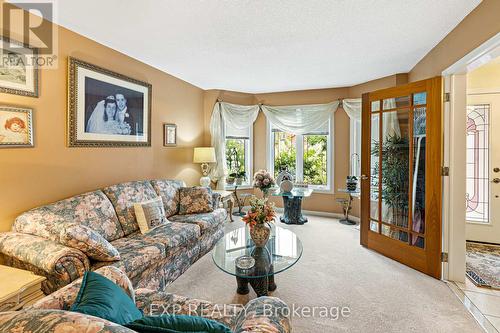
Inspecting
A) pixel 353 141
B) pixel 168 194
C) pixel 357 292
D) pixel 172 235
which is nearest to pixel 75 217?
pixel 172 235

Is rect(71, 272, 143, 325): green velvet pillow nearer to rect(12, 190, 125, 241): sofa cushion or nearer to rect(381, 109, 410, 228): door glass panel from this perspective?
rect(12, 190, 125, 241): sofa cushion

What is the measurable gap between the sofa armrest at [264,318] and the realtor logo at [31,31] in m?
2.75

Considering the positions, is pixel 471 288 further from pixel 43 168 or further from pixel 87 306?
pixel 43 168

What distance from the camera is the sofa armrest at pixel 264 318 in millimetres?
1020

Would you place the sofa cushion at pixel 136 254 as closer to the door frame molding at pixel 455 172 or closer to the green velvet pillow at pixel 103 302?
the green velvet pillow at pixel 103 302

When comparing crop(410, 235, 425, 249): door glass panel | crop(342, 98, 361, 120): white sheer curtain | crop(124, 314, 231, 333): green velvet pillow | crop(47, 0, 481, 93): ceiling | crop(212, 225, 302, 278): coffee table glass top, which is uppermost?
crop(47, 0, 481, 93): ceiling

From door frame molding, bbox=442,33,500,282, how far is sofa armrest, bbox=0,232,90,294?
3.39 metres

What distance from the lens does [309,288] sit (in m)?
2.44

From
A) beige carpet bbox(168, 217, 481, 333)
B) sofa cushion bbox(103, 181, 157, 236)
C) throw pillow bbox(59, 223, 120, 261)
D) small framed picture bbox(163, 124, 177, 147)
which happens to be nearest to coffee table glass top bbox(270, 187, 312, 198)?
beige carpet bbox(168, 217, 481, 333)

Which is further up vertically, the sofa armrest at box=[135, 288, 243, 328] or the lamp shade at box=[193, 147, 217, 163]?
the lamp shade at box=[193, 147, 217, 163]

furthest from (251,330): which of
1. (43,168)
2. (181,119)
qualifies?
(181,119)

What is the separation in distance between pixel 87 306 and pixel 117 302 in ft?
0.42

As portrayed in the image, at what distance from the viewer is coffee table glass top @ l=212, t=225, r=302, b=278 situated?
198 cm

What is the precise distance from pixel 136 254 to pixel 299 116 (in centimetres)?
404
